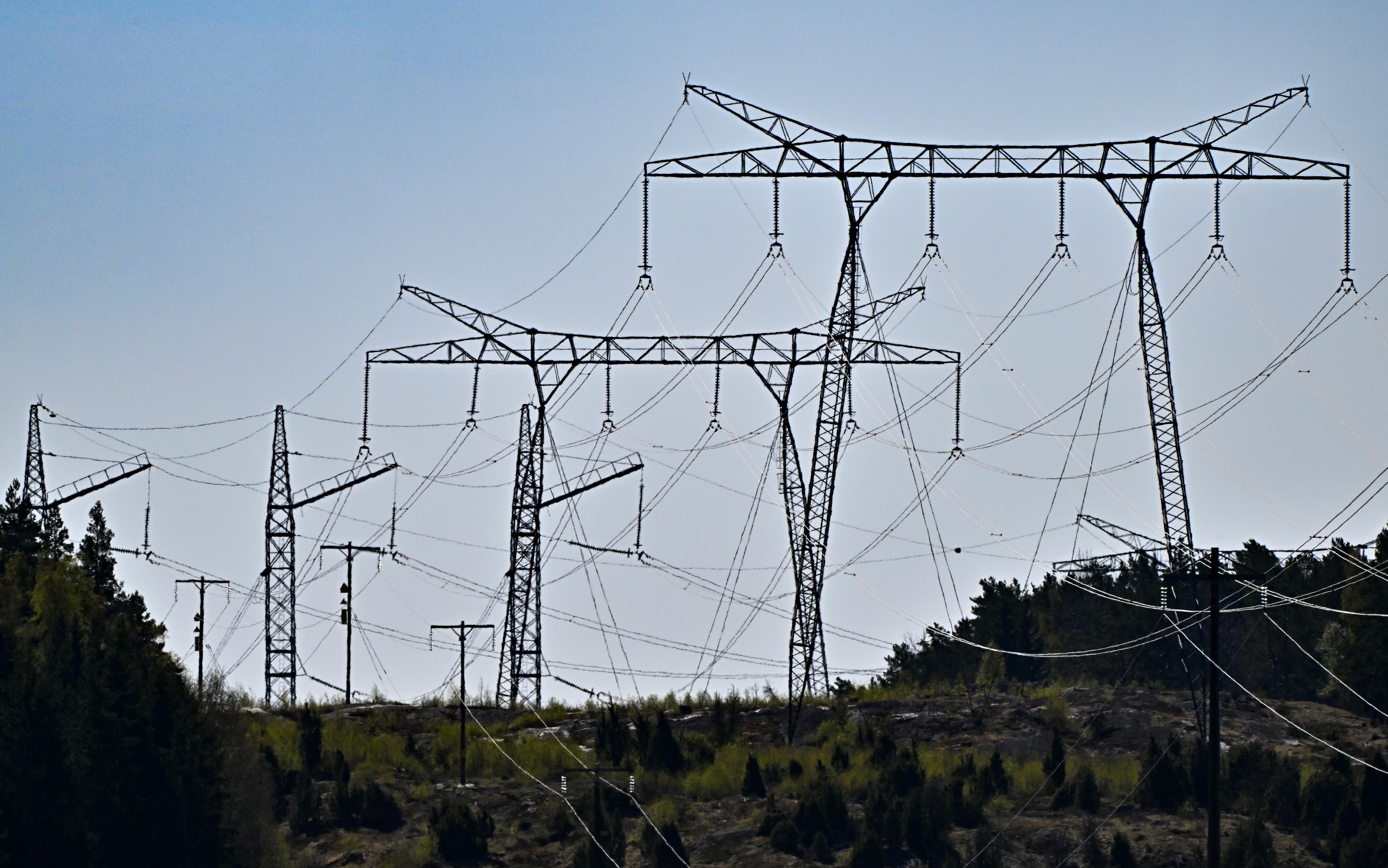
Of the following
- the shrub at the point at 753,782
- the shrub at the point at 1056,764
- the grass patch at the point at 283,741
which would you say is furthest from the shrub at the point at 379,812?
the shrub at the point at 1056,764

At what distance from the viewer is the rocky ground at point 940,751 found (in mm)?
66688

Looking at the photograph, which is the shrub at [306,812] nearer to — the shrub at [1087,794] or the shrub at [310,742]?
the shrub at [310,742]

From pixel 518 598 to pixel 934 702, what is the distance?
1795cm

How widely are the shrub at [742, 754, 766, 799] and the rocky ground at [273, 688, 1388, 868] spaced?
35cm

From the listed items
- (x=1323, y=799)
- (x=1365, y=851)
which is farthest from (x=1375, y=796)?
(x=1365, y=851)

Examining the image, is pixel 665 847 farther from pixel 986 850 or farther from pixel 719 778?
pixel 986 850

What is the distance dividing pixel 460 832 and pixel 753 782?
36.9ft

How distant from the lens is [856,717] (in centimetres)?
8106

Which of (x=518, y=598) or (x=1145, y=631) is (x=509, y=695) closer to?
(x=518, y=598)

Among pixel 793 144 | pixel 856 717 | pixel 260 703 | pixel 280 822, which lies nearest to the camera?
pixel 793 144

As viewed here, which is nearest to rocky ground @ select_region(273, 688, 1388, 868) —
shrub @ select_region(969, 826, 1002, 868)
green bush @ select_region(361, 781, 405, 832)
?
shrub @ select_region(969, 826, 1002, 868)

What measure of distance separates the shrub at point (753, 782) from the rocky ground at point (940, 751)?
1.14 feet

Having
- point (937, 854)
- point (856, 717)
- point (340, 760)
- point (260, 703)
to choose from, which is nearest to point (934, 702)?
point (856, 717)

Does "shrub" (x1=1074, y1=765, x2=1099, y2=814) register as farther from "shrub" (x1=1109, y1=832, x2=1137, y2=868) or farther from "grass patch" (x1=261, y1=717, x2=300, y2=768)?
"grass patch" (x1=261, y1=717, x2=300, y2=768)
